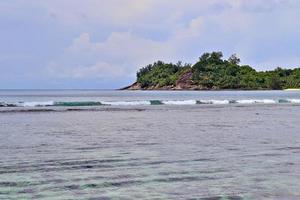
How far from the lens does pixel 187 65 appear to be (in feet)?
632

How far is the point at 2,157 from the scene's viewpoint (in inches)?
532

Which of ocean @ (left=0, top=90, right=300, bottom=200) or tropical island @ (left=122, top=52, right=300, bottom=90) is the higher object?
tropical island @ (left=122, top=52, right=300, bottom=90)

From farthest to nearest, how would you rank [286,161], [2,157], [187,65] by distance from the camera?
[187,65] → [2,157] → [286,161]

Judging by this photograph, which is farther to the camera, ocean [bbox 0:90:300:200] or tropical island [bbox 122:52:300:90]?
tropical island [bbox 122:52:300:90]

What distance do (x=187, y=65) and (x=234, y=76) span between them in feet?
78.9

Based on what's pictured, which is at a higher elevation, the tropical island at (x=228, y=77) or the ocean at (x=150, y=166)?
the tropical island at (x=228, y=77)

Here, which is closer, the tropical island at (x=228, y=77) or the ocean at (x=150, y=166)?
the ocean at (x=150, y=166)

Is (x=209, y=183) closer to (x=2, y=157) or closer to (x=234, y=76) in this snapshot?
(x=2, y=157)

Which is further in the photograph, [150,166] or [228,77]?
[228,77]

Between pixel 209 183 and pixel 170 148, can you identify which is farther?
pixel 170 148

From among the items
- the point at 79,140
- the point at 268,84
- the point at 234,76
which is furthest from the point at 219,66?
the point at 79,140

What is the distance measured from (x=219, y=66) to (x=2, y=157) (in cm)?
16044

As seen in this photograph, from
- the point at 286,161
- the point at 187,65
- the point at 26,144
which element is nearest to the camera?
the point at 286,161

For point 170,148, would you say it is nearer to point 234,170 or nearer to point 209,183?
point 234,170
